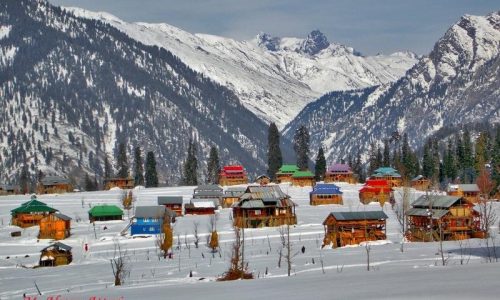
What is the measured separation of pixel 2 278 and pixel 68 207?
6512 centimetres

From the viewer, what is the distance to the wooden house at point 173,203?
11169 cm

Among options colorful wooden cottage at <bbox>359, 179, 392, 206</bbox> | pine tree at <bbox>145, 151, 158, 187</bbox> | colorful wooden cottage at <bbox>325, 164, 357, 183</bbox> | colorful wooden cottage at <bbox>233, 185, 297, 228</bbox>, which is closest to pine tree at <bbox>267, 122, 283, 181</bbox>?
colorful wooden cottage at <bbox>325, 164, 357, 183</bbox>

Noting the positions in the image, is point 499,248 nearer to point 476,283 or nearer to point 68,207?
point 476,283

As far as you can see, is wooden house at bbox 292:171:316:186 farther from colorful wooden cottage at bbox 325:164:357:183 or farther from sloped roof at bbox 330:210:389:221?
sloped roof at bbox 330:210:389:221

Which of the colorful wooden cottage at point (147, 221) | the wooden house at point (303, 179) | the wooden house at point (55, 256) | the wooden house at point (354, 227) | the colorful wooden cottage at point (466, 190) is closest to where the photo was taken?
the wooden house at point (55, 256)

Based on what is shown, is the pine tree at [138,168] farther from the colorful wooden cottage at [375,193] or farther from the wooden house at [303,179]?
the colorful wooden cottage at [375,193]

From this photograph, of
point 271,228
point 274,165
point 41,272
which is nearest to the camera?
point 41,272

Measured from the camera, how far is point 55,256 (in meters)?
69.2

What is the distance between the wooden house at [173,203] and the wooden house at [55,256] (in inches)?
1629

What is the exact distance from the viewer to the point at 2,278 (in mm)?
56125

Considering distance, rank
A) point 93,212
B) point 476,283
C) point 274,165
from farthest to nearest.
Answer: point 274,165 < point 93,212 < point 476,283

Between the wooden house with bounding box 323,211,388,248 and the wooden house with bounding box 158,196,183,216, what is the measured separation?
4004cm

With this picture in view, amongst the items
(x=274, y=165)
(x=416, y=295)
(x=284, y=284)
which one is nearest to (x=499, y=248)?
(x=284, y=284)

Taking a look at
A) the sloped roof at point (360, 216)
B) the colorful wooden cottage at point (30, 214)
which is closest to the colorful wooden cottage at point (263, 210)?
the sloped roof at point (360, 216)
